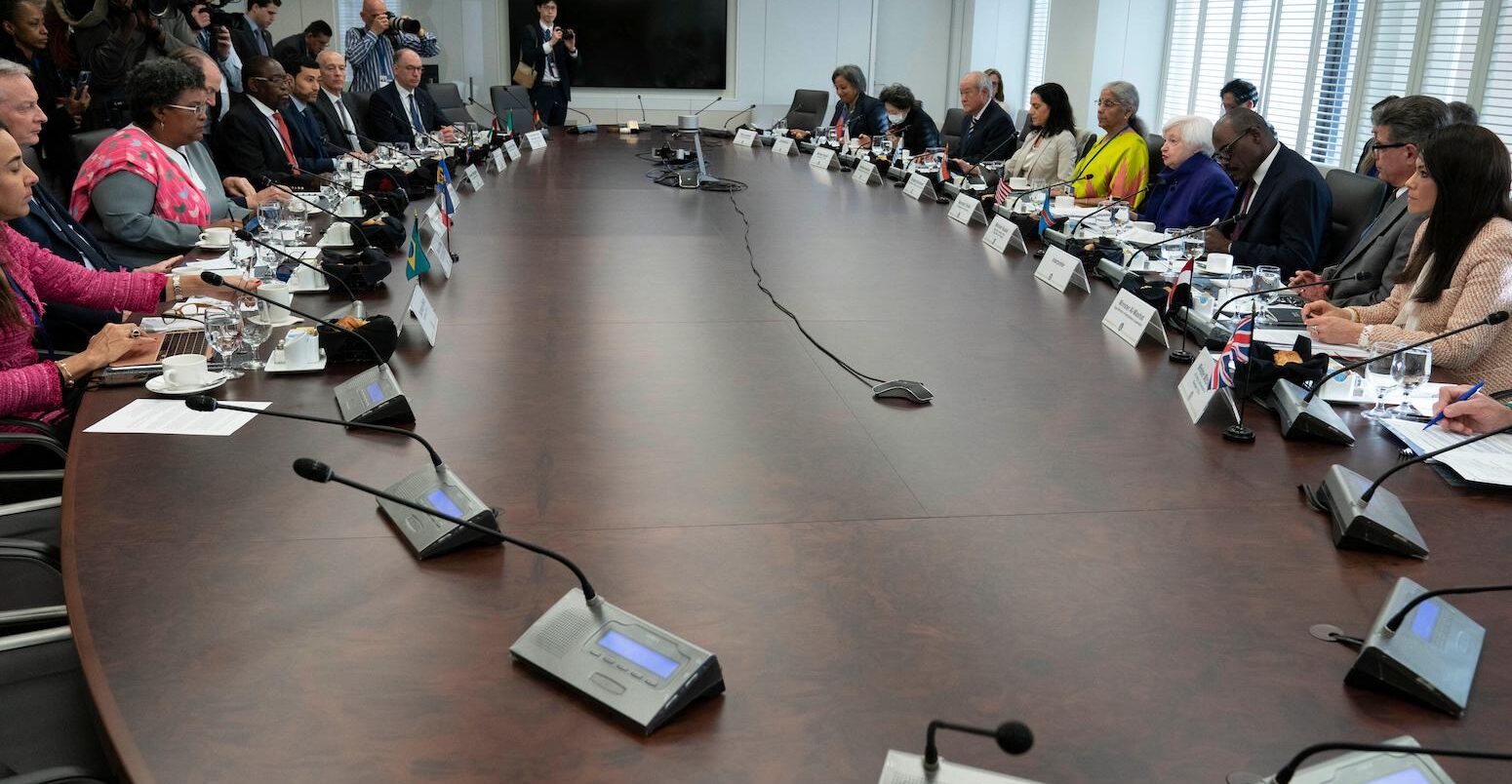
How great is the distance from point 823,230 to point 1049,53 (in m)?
4.58

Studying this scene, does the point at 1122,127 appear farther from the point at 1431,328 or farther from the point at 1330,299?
the point at 1431,328

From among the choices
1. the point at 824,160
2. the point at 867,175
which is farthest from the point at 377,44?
the point at 867,175

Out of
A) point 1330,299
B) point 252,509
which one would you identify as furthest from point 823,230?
point 252,509

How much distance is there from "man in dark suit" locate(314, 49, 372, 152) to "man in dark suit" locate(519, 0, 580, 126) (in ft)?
8.44

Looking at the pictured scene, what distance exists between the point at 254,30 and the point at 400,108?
3.30ft

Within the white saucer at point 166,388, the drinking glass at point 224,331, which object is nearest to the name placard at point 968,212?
the drinking glass at point 224,331

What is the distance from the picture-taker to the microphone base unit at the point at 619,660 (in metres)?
1.13

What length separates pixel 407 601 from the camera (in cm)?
136

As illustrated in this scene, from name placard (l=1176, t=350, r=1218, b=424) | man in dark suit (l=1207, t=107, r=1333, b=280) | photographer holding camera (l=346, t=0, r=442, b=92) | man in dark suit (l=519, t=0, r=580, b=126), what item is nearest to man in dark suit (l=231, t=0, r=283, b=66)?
photographer holding camera (l=346, t=0, r=442, b=92)

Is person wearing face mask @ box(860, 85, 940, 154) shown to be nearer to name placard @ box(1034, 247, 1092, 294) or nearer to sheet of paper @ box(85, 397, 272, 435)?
name placard @ box(1034, 247, 1092, 294)

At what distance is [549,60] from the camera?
8.31 m

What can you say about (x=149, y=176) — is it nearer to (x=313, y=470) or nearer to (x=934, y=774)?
(x=313, y=470)

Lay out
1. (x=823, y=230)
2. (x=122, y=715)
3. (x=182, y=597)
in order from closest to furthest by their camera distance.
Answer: (x=122, y=715) < (x=182, y=597) < (x=823, y=230)

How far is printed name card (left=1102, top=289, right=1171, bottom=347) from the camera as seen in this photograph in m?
2.54
